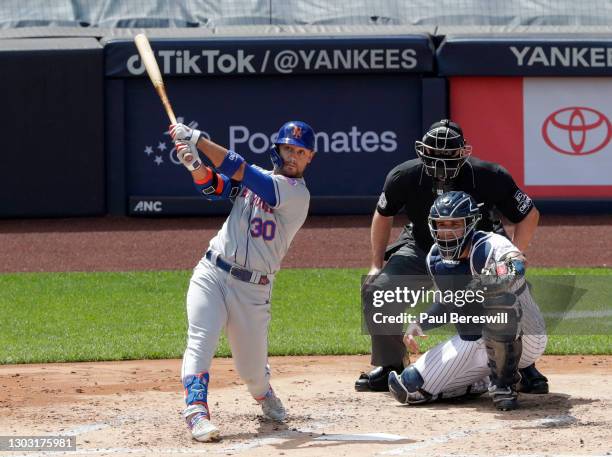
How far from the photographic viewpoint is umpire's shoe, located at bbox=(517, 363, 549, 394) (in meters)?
6.83

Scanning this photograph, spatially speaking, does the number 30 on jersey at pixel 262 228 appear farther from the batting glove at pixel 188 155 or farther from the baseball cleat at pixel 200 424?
the baseball cleat at pixel 200 424

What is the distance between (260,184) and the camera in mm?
5816

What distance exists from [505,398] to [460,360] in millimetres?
343

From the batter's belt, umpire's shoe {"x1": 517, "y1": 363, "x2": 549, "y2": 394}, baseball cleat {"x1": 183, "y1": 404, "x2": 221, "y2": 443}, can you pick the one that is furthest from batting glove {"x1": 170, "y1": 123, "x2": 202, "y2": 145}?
umpire's shoe {"x1": 517, "y1": 363, "x2": 549, "y2": 394}

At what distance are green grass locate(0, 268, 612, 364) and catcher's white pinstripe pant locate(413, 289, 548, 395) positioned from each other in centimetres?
207

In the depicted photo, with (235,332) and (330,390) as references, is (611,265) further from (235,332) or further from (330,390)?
(235,332)

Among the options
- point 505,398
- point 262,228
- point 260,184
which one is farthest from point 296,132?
point 505,398

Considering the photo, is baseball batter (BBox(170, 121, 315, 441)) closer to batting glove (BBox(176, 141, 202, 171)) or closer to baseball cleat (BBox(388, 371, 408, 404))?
batting glove (BBox(176, 141, 202, 171))

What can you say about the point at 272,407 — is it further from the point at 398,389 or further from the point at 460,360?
the point at 460,360

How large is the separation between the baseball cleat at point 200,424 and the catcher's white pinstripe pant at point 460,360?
1.37 meters

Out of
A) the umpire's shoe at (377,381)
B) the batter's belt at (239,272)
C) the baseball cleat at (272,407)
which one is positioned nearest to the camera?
the batter's belt at (239,272)

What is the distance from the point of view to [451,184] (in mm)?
6852

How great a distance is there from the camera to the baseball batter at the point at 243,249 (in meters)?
5.82

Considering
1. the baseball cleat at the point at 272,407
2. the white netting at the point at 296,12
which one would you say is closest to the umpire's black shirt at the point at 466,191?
the baseball cleat at the point at 272,407
